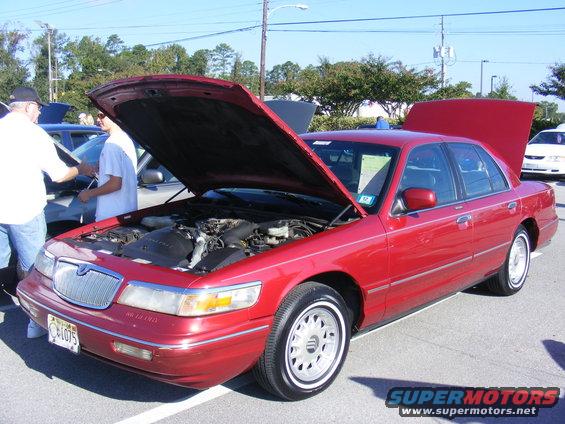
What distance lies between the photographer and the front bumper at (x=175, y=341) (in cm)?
295

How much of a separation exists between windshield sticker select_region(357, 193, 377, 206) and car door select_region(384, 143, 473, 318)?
0.52 ft

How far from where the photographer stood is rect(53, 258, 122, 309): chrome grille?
3254 mm

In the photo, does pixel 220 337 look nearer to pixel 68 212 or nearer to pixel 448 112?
pixel 68 212

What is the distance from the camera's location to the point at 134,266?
10.9 ft

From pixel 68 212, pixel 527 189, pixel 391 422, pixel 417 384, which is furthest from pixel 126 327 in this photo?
pixel 527 189

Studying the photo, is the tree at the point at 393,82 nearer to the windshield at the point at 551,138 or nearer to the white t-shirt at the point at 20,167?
the windshield at the point at 551,138

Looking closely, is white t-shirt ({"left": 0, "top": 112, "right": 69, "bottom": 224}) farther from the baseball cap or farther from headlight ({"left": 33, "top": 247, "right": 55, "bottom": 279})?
headlight ({"left": 33, "top": 247, "right": 55, "bottom": 279})

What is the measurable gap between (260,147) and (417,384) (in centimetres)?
189

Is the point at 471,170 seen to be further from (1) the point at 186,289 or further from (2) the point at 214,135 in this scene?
(1) the point at 186,289

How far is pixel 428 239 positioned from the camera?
14.0 ft

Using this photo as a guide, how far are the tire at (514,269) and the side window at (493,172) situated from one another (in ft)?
1.69

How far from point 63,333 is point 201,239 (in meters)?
1.00

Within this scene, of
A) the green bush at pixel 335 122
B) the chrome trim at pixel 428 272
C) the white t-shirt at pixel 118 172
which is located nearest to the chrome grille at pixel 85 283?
the white t-shirt at pixel 118 172

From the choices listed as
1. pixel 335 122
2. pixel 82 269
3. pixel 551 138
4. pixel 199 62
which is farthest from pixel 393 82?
pixel 199 62
